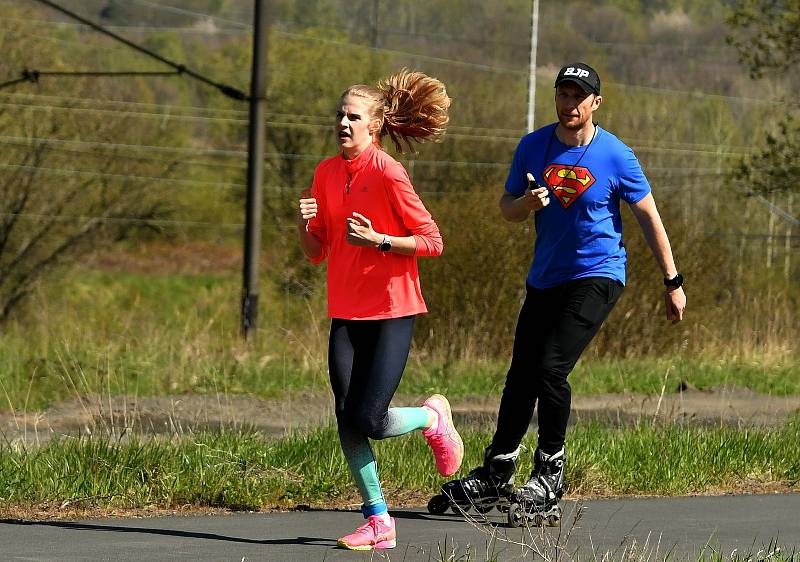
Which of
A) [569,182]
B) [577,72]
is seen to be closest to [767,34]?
[577,72]

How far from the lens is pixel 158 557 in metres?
5.63

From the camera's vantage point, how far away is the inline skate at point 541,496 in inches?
251

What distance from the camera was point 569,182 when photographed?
255 inches

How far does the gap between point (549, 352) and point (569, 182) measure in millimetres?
737

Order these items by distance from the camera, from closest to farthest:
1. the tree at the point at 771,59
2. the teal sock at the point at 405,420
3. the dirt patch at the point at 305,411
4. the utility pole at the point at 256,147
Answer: the teal sock at the point at 405,420, the dirt patch at the point at 305,411, the utility pole at the point at 256,147, the tree at the point at 771,59

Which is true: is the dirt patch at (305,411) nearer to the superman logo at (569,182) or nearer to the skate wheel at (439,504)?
the skate wheel at (439,504)

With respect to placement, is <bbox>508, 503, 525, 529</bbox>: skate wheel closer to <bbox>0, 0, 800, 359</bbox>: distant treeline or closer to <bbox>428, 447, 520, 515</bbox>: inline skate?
<bbox>428, 447, 520, 515</bbox>: inline skate

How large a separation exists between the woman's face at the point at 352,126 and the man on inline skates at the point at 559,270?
2.66 ft

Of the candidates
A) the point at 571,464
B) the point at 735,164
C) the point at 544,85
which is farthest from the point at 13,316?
the point at 544,85

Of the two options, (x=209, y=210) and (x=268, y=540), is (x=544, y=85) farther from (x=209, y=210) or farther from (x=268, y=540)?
(x=268, y=540)

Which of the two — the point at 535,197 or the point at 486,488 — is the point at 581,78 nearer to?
the point at 535,197

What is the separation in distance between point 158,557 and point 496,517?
1.71 m

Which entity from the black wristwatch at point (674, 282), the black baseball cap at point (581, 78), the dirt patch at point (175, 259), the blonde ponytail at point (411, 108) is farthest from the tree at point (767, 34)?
the dirt patch at point (175, 259)

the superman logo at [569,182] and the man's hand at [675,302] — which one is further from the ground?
the superman logo at [569,182]
